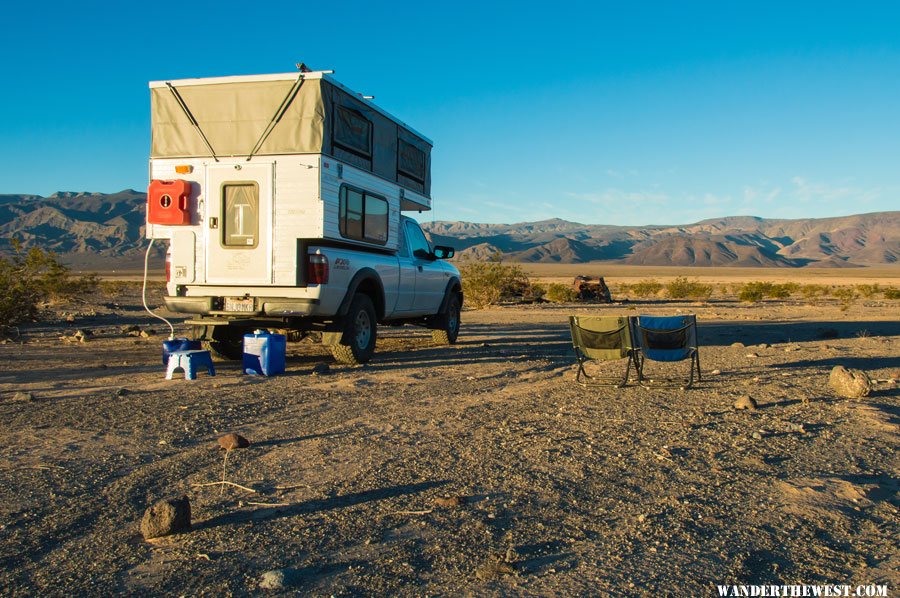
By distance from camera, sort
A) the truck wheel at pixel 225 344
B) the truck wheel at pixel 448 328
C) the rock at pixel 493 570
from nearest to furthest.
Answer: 1. the rock at pixel 493 570
2. the truck wheel at pixel 225 344
3. the truck wheel at pixel 448 328

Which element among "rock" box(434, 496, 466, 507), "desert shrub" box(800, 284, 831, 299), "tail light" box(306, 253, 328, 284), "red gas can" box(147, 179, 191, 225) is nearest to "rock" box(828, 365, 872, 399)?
"rock" box(434, 496, 466, 507)

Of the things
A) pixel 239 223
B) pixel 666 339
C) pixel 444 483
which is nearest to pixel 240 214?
pixel 239 223

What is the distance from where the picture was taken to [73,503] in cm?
435

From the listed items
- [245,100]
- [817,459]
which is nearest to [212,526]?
[817,459]

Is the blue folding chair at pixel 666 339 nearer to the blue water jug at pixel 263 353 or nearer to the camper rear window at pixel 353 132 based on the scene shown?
the camper rear window at pixel 353 132

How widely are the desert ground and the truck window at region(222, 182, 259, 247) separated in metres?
1.67

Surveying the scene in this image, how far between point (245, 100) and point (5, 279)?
26.4ft

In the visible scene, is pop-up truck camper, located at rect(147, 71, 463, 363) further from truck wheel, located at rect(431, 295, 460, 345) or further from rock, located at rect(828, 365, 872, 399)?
rock, located at rect(828, 365, 872, 399)

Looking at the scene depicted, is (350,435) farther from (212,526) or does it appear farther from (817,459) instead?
(817,459)

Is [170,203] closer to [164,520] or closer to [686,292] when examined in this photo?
[164,520]

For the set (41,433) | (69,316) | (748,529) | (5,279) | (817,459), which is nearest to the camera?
(748,529)

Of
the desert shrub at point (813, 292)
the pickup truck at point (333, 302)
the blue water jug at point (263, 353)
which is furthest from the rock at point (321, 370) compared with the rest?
the desert shrub at point (813, 292)

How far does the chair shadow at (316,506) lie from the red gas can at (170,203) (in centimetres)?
587

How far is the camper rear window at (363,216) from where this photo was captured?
9.56 m
